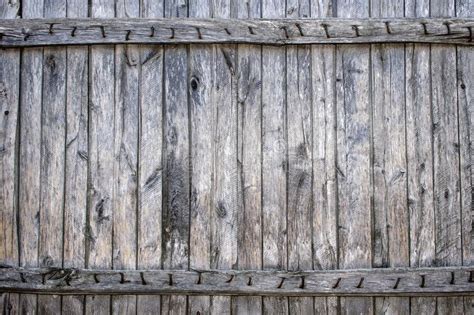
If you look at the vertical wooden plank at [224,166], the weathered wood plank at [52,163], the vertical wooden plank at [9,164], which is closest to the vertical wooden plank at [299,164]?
the vertical wooden plank at [224,166]

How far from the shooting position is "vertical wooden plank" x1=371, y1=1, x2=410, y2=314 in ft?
9.07

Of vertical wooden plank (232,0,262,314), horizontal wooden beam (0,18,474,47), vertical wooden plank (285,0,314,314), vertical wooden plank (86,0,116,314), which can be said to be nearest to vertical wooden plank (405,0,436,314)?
horizontal wooden beam (0,18,474,47)

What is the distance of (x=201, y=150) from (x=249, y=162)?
253 mm

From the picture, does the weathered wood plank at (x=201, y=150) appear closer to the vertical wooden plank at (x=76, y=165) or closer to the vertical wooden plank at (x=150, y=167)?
the vertical wooden plank at (x=150, y=167)

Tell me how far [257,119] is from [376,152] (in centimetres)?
63

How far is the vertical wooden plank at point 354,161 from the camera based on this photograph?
2764 millimetres

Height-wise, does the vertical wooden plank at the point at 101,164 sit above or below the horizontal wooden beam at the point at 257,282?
above

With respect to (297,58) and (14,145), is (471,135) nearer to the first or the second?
(297,58)

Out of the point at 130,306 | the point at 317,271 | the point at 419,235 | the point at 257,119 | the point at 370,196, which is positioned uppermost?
the point at 257,119

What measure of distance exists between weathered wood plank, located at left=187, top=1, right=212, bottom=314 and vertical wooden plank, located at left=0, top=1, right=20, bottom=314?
901 millimetres

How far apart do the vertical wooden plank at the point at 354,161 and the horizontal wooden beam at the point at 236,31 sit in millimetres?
106

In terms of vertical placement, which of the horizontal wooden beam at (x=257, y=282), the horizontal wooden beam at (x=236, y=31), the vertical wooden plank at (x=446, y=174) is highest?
the horizontal wooden beam at (x=236, y=31)

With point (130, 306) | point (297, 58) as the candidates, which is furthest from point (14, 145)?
point (297, 58)

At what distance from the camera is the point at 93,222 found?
2775 mm
